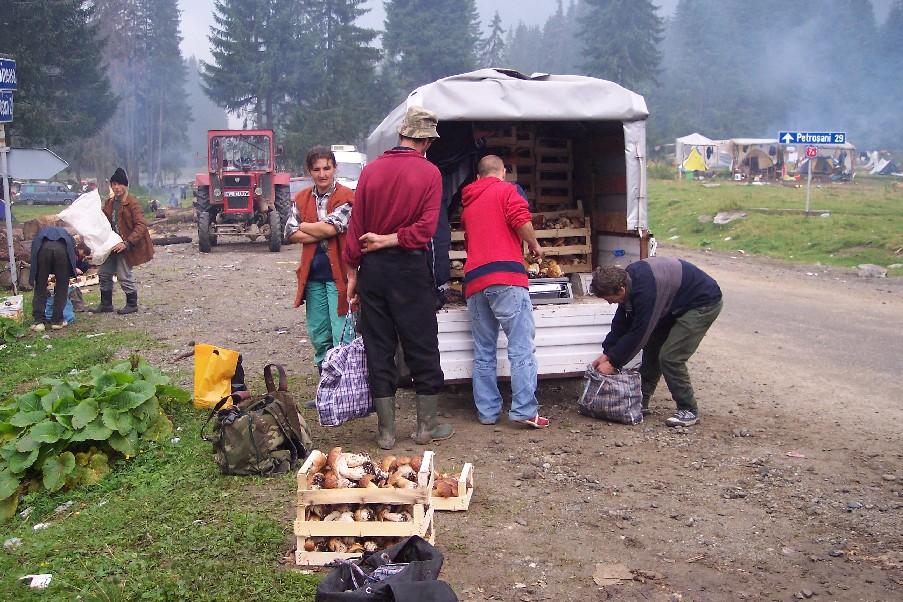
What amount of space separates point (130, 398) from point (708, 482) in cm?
394

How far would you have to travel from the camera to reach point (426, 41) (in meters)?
65.5

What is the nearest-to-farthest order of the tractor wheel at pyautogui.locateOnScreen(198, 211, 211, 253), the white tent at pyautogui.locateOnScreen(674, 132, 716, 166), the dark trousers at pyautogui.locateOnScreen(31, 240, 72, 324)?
the dark trousers at pyautogui.locateOnScreen(31, 240, 72, 324), the tractor wheel at pyautogui.locateOnScreen(198, 211, 211, 253), the white tent at pyautogui.locateOnScreen(674, 132, 716, 166)

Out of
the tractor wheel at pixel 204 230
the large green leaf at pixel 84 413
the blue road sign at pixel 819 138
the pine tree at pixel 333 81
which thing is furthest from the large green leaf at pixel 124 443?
the pine tree at pixel 333 81

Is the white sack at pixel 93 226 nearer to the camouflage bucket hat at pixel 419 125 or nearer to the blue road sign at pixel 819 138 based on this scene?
the camouflage bucket hat at pixel 419 125

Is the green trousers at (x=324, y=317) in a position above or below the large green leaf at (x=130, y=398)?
above

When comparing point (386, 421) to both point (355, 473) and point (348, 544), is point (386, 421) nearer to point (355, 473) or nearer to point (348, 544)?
point (355, 473)

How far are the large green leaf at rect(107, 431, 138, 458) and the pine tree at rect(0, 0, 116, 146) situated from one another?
2977cm

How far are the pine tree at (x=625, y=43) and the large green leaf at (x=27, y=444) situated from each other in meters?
65.9

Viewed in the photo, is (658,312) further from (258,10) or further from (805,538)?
(258,10)

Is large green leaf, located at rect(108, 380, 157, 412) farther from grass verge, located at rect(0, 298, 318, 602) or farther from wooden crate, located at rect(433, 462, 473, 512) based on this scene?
wooden crate, located at rect(433, 462, 473, 512)

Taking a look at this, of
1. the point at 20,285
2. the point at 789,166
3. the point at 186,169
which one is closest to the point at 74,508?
the point at 20,285

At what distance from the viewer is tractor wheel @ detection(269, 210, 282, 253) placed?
69.7 feet

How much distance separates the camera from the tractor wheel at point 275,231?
21250 mm

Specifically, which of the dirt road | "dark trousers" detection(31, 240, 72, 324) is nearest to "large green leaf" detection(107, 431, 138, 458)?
the dirt road
